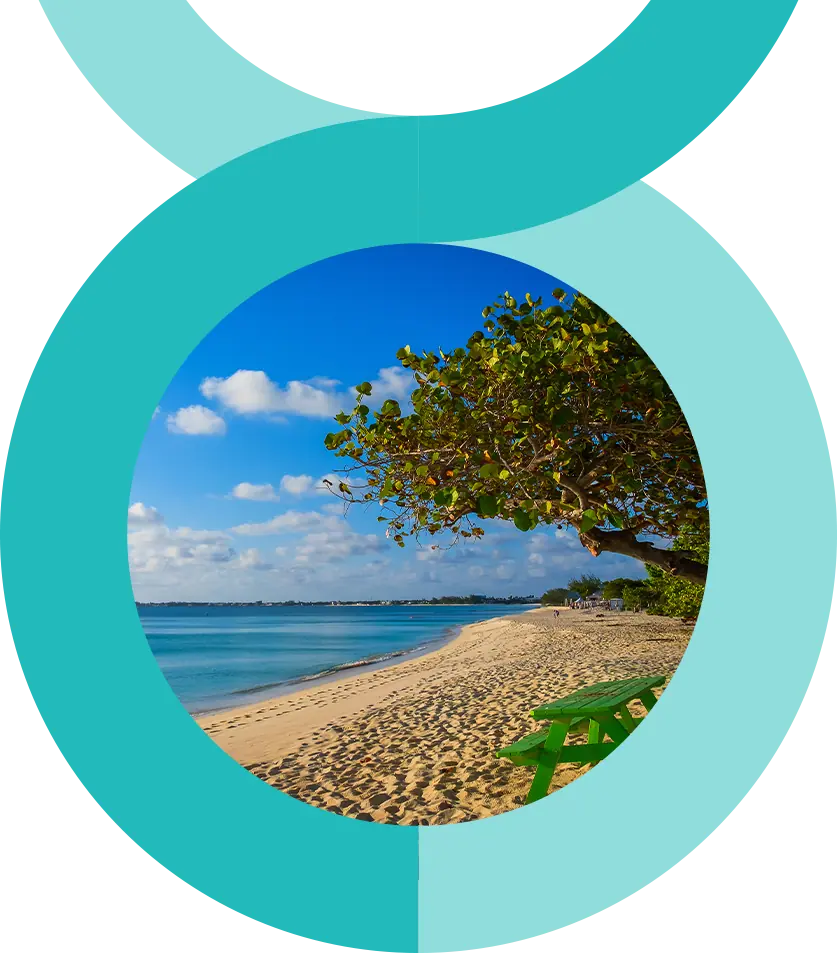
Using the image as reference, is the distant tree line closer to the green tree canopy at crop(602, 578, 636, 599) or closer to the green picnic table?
the green tree canopy at crop(602, 578, 636, 599)

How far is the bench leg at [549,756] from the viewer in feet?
11.4

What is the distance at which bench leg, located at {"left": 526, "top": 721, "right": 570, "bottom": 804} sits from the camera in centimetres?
349

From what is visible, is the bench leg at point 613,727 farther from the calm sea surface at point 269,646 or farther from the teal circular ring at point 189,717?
the calm sea surface at point 269,646

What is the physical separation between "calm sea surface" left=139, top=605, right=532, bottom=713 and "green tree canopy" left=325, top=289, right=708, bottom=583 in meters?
10.6

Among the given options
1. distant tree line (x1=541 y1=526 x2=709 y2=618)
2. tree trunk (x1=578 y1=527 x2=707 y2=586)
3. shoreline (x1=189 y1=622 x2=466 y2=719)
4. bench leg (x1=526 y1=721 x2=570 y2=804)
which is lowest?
shoreline (x1=189 y1=622 x2=466 y2=719)

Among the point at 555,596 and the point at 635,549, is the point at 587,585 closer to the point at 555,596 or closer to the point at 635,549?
the point at 555,596

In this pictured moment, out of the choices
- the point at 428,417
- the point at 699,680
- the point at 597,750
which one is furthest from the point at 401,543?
the point at 699,680

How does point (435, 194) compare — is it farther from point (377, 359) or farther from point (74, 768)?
point (377, 359)

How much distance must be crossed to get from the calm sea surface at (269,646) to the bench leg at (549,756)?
10.9 meters

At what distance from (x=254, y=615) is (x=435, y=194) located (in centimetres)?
5020

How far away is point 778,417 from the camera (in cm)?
271

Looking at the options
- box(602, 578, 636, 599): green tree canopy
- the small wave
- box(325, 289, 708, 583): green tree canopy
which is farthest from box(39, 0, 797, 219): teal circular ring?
box(602, 578, 636, 599): green tree canopy

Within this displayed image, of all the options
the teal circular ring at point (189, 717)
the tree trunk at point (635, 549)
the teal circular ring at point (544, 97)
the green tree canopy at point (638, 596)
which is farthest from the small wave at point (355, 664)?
the teal circular ring at point (544, 97)

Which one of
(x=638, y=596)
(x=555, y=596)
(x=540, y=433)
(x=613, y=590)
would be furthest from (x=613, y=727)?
(x=555, y=596)
